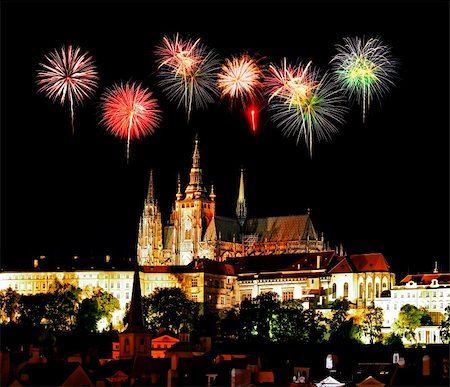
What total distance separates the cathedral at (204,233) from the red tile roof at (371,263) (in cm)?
1750

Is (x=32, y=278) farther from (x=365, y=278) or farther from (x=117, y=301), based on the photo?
(x=365, y=278)

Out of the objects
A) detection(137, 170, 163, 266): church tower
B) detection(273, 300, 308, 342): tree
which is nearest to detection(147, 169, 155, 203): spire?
detection(137, 170, 163, 266): church tower

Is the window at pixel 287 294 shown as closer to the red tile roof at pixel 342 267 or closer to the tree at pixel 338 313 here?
the red tile roof at pixel 342 267

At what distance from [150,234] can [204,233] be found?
5.81m

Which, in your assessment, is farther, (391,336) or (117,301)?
(117,301)

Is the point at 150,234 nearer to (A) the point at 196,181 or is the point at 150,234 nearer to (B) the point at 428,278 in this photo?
(A) the point at 196,181

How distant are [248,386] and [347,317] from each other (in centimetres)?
8032

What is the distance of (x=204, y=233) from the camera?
6772 inches

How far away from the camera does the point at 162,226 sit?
181m

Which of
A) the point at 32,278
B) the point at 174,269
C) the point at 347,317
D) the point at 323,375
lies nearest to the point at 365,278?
the point at 347,317

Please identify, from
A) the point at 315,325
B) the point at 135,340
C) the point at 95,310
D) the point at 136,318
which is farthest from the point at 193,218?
the point at 135,340

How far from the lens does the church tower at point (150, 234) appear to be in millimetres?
171625

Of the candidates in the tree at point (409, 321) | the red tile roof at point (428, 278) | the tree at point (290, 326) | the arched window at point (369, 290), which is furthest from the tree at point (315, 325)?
the red tile roof at point (428, 278)

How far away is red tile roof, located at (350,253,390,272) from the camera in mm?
150625
